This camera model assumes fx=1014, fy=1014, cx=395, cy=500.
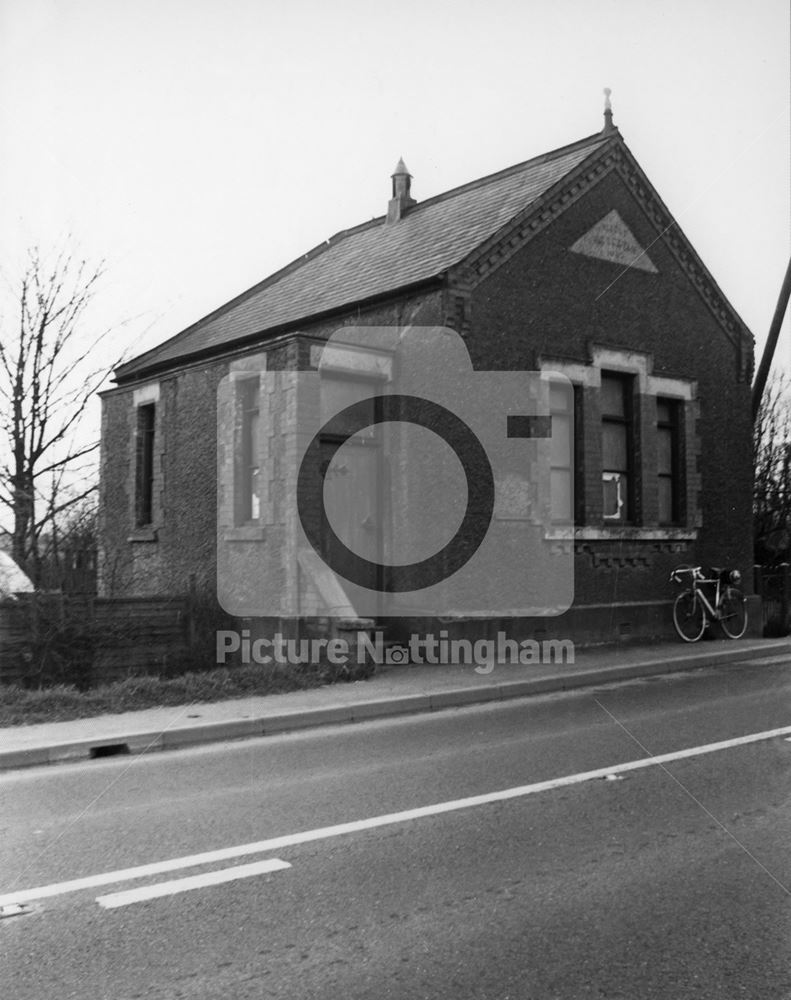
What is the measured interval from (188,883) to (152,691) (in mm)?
5862

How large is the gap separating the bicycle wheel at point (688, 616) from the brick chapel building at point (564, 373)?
0.29 meters

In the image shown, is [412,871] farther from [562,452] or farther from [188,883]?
[562,452]

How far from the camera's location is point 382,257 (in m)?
17.2

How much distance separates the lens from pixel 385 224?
20.0 metres

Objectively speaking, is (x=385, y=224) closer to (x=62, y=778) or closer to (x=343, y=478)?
(x=343, y=478)

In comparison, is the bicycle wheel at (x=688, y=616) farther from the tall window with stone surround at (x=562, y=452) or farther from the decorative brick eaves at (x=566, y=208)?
the decorative brick eaves at (x=566, y=208)

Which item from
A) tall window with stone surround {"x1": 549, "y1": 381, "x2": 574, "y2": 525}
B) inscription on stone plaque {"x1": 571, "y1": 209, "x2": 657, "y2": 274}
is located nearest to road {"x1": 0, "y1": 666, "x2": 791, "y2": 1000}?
tall window with stone surround {"x1": 549, "y1": 381, "x2": 574, "y2": 525}

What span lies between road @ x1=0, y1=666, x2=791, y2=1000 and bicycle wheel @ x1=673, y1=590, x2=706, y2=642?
293 inches

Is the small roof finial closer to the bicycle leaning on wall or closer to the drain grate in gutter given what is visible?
the bicycle leaning on wall

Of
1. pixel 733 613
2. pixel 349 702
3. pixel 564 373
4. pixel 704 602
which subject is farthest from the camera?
pixel 733 613

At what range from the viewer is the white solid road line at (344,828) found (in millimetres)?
5023

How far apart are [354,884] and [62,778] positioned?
369 centimetres

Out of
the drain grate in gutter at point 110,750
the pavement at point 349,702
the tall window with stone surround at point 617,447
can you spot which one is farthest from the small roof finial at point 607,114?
the drain grate in gutter at point 110,750

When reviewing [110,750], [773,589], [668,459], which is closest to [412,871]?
[110,750]
